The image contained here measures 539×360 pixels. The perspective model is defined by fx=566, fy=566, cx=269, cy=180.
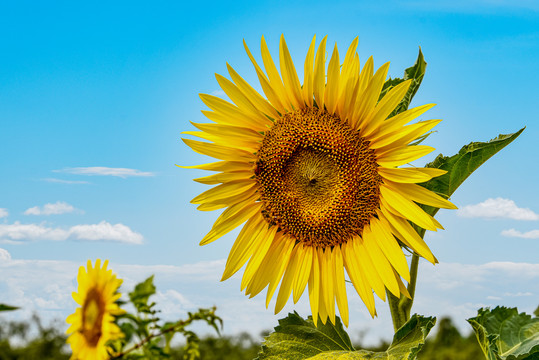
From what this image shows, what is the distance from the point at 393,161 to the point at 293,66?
23.8 inches

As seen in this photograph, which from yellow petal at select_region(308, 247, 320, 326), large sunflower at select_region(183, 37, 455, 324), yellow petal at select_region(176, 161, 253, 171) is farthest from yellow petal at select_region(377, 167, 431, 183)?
yellow petal at select_region(176, 161, 253, 171)

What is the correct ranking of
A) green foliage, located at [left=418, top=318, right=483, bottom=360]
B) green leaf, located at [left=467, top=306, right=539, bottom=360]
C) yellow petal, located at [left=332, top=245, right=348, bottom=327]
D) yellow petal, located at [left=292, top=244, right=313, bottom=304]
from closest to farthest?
1. yellow petal, located at [left=332, top=245, right=348, bottom=327]
2. yellow petal, located at [left=292, top=244, right=313, bottom=304]
3. green leaf, located at [left=467, top=306, right=539, bottom=360]
4. green foliage, located at [left=418, top=318, right=483, bottom=360]

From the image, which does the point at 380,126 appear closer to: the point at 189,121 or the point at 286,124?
the point at 286,124

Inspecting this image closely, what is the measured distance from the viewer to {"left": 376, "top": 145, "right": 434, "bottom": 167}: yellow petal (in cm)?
236

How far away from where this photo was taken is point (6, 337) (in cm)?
432

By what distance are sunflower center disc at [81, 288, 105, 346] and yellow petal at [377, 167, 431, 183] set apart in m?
1.47

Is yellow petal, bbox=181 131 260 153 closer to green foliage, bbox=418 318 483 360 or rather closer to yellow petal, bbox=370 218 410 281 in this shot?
yellow petal, bbox=370 218 410 281

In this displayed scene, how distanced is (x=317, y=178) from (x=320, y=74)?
0.53 meters

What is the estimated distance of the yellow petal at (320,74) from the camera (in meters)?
2.39

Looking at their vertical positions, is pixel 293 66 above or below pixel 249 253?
above

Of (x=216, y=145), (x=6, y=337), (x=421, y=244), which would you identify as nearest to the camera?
(x=421, y=244)

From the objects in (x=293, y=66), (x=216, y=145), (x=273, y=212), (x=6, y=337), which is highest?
(x=293, y=66)

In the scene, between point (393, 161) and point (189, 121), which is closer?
point (393, 161)

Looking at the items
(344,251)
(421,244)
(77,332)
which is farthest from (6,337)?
(421,244)
